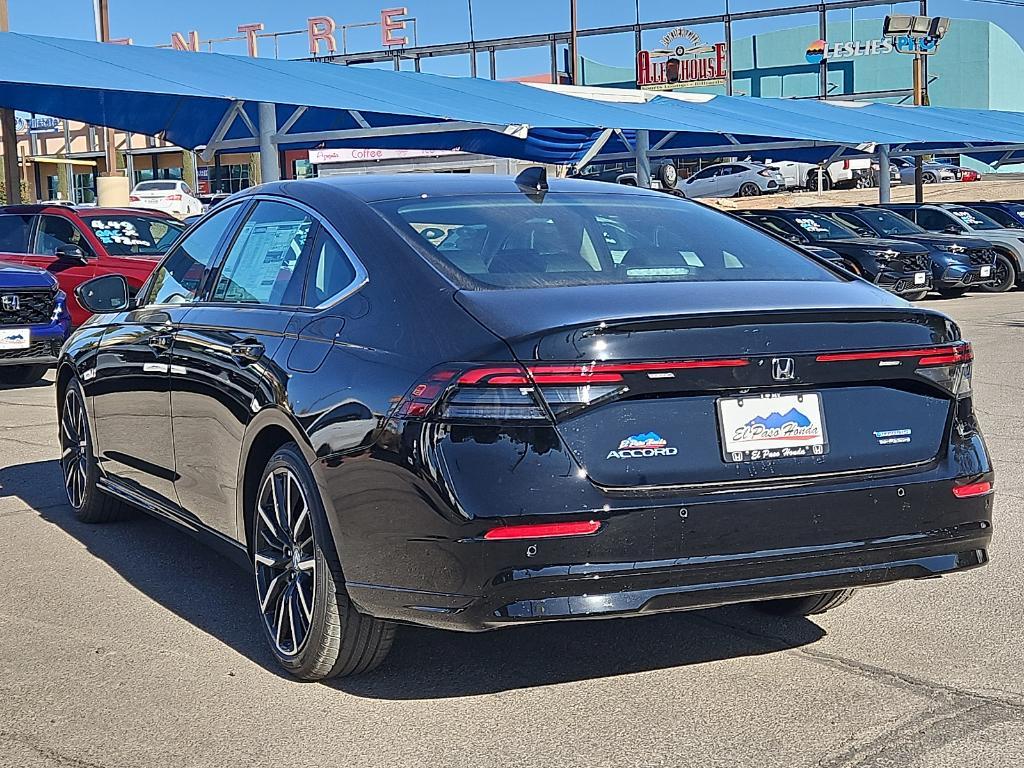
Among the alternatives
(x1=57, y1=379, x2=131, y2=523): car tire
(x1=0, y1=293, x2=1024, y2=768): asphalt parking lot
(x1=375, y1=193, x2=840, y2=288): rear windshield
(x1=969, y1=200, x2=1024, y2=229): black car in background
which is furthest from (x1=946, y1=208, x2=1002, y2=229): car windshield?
(x1=375, y1=193, x2=840, y2=288): rear windshield

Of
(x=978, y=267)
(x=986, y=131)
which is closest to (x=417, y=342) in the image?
(x=978, y=267)

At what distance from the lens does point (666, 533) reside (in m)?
3.67

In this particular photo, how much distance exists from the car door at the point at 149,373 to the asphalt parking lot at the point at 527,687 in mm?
461

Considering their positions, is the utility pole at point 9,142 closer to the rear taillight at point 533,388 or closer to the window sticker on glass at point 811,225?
the window sticker on glass at point 811,225

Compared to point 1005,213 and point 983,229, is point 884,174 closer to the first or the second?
point 1005,213

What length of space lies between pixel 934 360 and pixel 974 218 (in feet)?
76.0

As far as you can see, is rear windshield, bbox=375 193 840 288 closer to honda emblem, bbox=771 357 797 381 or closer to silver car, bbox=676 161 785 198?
honda emblem, bbox=771 357 797 381

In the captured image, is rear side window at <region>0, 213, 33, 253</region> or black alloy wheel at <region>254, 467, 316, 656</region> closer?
black alloy wheel at <region>254, 467, 316, 656</region>

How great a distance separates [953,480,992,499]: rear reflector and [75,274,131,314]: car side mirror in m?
3.60

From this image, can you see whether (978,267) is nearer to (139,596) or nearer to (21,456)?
(21,456)

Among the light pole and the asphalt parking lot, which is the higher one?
the light pole

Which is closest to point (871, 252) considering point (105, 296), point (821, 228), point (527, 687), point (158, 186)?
point (821, 228)

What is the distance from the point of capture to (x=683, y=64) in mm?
69625

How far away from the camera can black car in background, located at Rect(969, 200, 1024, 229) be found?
26219mm
